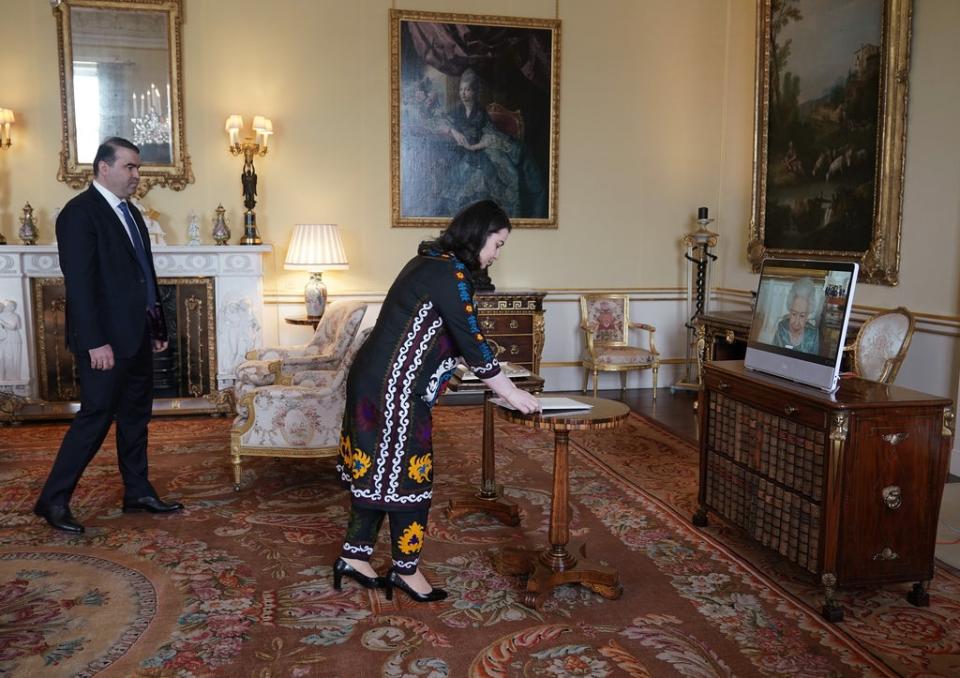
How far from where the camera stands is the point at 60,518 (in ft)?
13.7

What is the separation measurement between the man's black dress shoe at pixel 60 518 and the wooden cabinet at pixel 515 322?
4.00m

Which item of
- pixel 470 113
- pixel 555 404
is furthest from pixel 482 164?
pixel 555 404

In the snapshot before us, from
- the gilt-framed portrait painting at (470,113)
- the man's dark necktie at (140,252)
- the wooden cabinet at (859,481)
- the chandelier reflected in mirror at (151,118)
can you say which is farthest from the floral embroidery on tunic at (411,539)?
the chandelier reflected in mirror at (151,118)

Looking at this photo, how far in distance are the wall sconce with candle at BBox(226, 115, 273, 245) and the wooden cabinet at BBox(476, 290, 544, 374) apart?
209 centimetres

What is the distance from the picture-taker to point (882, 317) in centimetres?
460

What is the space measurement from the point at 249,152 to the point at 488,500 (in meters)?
4.25

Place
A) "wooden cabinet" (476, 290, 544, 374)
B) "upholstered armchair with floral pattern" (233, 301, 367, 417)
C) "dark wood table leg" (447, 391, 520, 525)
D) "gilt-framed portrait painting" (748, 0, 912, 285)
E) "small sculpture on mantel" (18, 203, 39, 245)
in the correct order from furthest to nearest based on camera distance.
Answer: "wooden cabinet" (476, 290, 544, 374)
"small sculpture on mantel" (18, 203, 39, 245)
"gilt-framed portrait painting" (748, 0, 912, 285)
"upholstered armchair with floral pattern" (233, 301, 367, 417)
"dark wood table leg" (447, 391, 520, 525)

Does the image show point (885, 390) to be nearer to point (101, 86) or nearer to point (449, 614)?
point (449, 614)

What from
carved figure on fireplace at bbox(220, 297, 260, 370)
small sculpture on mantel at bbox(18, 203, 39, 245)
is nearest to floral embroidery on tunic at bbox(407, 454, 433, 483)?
carved figure on fireplace at bbox(220, 297, 260, 370)

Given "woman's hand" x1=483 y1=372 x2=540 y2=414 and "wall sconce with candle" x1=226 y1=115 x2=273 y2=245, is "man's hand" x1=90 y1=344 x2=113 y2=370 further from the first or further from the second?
"wall sconce with candle" x1=226 y1=115 x2=273 y2=245

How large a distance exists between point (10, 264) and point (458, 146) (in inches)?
156

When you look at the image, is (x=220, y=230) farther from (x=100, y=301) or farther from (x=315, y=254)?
(x=100, y=301)

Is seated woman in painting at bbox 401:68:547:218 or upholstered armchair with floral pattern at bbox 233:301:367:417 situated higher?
seated woman in painting at bbox 401:68:547:218

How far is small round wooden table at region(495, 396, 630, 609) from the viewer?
327 centimetres
